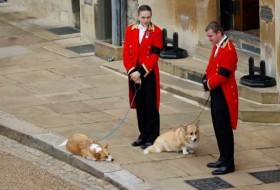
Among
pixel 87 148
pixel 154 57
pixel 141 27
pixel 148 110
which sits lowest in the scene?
pixel 87 148

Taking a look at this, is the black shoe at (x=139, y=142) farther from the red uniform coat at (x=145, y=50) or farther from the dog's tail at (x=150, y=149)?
the red uniform coat at (x=145, y=50)

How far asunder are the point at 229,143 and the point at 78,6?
10929mm

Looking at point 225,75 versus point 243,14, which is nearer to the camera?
point 225,75

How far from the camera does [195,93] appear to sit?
15.8 m

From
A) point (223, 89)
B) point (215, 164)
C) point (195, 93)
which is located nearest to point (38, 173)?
point (215, 164)

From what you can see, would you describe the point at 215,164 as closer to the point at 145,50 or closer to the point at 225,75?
the point at 225,75

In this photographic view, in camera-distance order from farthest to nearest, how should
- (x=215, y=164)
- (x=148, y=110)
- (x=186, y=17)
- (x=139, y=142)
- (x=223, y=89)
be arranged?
1. (x=186, y=17)
2. (x=139, y=142)
3. (x=148, y=110)
4. (x=215, y=164)
5. (x=223, y=89)

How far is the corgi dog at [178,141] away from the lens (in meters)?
12.8

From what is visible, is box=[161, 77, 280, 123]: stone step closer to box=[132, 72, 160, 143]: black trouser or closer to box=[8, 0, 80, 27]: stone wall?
box=[132, 72, 160, 143]: black trouser

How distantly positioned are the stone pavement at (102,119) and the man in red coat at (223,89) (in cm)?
27

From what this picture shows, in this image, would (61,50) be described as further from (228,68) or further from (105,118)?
(228,68)

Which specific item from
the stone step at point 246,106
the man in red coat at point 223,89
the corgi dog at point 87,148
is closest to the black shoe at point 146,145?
the corgi dog at point 87,148

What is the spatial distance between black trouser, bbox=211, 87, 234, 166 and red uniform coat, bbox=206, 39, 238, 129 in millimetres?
60

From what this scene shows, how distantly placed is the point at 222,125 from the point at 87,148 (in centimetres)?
178
